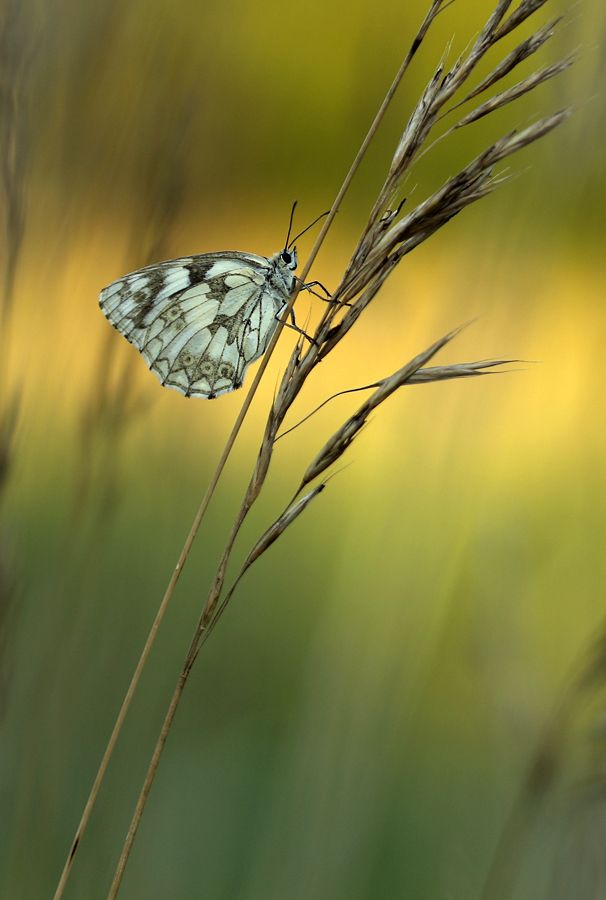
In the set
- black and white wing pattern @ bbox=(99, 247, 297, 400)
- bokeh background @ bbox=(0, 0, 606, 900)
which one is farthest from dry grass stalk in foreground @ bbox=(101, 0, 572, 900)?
black and white wing pattern @ bbox=(99, 247, 297, 400)

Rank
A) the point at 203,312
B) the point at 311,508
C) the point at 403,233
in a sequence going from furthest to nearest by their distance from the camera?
1. the point at 311,508
2. the point at 203,312
3. the point at 403,233

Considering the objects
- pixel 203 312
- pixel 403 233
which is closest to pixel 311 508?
pixel 203 312

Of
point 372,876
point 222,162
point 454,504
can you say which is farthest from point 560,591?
point 222,162

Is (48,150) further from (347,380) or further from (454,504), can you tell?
(454,504)

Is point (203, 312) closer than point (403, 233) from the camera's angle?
No

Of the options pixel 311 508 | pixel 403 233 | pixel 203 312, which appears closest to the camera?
pixel 403 233

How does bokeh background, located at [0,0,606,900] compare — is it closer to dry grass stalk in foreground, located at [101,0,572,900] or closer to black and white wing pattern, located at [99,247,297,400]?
black and white wing pattern, located at [99,247,297,400]

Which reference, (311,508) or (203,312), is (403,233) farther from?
(311,508)
